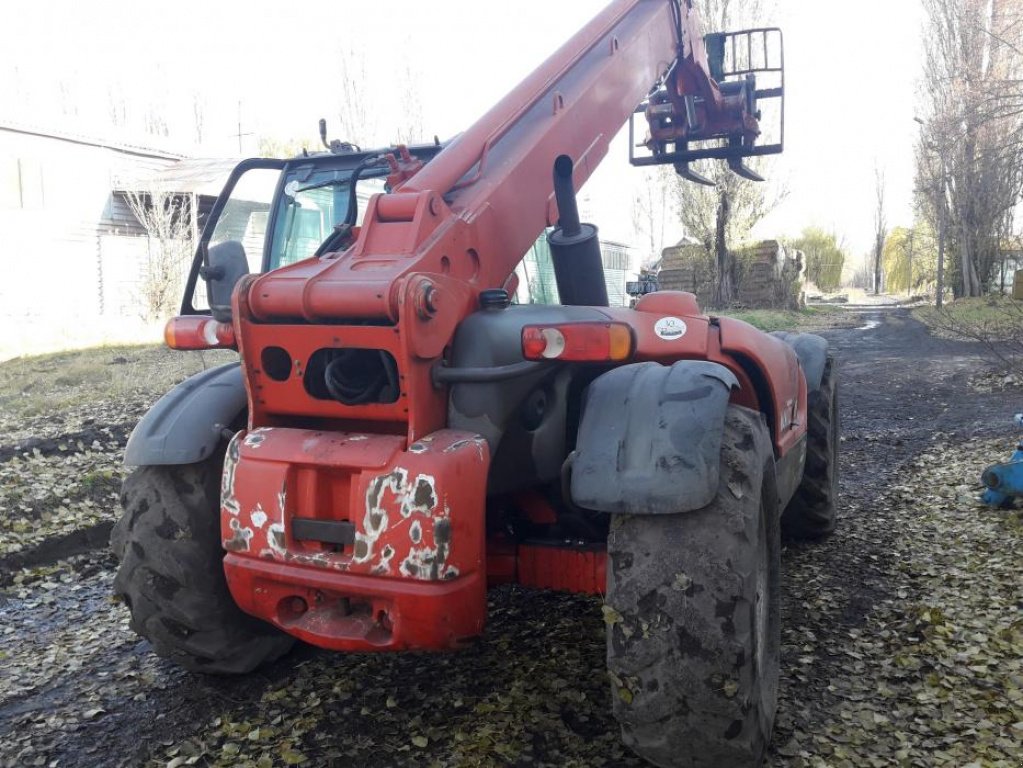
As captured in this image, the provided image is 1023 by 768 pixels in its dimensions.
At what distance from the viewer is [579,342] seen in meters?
2.52

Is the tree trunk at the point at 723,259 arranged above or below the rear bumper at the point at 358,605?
above

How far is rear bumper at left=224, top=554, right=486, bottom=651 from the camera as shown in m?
2.47

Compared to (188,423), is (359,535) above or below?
below

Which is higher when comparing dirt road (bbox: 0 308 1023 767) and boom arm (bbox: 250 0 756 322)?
boom arm (bbox: 250 0 756 322)

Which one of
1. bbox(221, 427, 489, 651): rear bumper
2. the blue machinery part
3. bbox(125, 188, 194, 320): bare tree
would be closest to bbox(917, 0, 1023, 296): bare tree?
bbox(125, 188, 194, 320): bare tree

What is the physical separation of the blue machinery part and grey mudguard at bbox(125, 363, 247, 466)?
442 cm

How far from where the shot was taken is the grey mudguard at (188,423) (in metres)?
3.00

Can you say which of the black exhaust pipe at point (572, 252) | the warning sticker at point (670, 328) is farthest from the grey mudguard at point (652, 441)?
the black exhaust pipe at point (572, 252)

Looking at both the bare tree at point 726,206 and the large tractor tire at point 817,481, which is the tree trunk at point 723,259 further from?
the large tractor tire at point 817,481

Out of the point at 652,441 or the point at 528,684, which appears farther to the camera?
the point at 528,684

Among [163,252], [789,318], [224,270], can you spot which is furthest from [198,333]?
[789,318]

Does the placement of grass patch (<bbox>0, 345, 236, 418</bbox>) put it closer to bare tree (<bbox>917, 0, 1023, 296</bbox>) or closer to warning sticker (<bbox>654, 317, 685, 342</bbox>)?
warning sticker (<bbox>654, 317, 685, 342</bbox>)

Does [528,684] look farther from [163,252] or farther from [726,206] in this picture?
[726,206]

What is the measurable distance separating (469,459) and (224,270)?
4.05 ft
